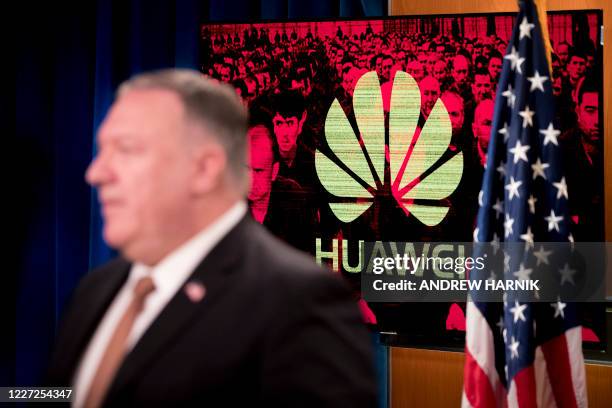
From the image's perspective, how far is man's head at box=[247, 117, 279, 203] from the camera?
10.7ft

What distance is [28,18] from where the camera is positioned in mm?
4047

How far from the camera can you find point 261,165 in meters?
3.26

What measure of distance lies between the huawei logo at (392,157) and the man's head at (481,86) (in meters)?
0.14

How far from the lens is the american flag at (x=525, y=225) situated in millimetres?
2602

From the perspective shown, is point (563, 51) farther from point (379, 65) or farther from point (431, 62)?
point (379, 65)

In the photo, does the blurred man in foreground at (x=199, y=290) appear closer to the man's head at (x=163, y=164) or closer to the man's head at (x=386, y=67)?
the man's head at (x=163, y=164)

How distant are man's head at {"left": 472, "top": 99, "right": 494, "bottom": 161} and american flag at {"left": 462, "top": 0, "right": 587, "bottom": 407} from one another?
0.27m

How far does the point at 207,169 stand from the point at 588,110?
84.2 inches

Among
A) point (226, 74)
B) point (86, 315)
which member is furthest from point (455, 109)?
point (86, 315)

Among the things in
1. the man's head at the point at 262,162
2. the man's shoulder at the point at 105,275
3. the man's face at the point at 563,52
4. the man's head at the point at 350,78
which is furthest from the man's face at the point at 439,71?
the man's shoulder at the point at 105,275

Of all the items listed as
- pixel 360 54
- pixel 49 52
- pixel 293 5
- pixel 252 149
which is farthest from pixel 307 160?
pixel 49 52

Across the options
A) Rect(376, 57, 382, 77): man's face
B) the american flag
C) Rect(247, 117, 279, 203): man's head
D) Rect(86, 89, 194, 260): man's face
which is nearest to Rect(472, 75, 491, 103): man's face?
the american flag

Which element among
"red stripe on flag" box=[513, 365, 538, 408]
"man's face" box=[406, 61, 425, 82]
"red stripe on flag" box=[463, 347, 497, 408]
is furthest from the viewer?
"man's face" box=[406, 61, 425, 82]

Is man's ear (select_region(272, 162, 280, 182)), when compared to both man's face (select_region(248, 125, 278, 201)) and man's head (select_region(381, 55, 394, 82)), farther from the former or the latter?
man's head (select_region(381, 55, 394, 82))
